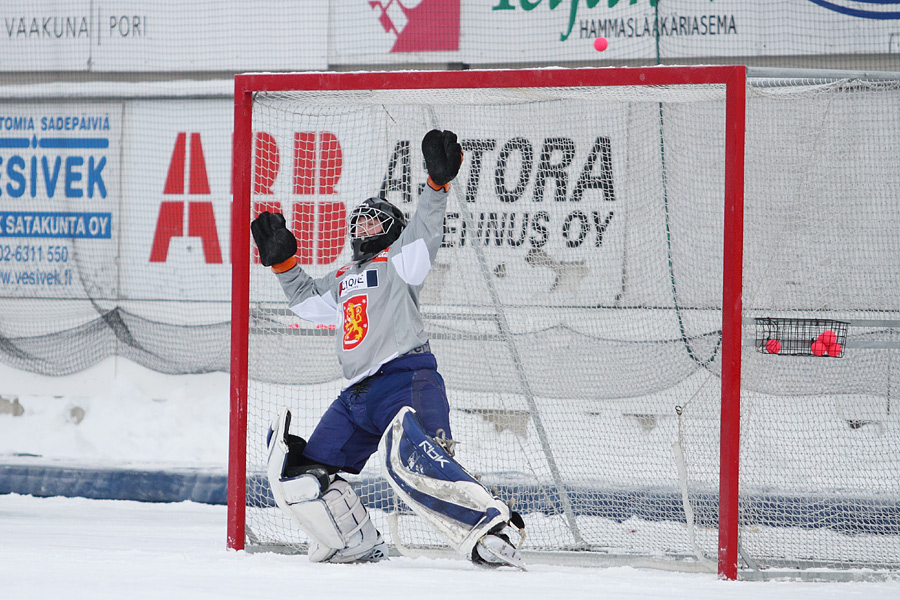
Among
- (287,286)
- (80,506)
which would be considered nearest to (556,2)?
(287,286)

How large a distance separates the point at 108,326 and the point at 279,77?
3.82 m

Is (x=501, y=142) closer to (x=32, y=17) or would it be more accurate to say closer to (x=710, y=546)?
(x=710, y=546)

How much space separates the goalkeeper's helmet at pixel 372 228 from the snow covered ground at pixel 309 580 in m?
1.09

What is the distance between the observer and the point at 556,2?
6.25 metres

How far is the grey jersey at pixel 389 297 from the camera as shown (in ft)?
9.41

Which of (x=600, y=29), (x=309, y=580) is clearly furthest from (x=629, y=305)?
(x=309, y=580)

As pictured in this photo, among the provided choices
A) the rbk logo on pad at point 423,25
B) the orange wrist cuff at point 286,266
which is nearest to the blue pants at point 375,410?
the orange wrist cuff at point 286,266

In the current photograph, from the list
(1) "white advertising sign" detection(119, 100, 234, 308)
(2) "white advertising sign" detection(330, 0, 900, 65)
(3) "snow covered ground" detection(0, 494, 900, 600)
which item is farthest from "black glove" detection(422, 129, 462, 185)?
(1) "white advertising sign" detection(119, 100, 234, 308)

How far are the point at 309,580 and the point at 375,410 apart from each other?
0.63m

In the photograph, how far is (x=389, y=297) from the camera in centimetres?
301

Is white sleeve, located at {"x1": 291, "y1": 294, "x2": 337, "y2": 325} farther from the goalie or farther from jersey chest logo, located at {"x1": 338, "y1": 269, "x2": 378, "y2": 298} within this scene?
jersey chest logo, located at {"x1": 338, "y1": 269, "x2": 378, "y2": 298}

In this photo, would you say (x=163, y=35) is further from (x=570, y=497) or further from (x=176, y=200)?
(x=570, y=497)

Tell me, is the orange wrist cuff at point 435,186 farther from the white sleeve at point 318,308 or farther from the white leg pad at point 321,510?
the white leg pad at point 321,510

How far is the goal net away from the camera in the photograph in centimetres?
429
